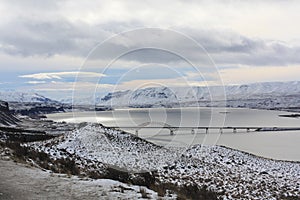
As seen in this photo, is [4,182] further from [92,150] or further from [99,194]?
[92,150]

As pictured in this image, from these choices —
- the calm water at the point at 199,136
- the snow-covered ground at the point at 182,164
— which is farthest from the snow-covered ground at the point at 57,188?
the calm water at the point at 199,136

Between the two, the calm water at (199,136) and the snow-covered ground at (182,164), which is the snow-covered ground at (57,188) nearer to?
the snow-covered ground at (182,164)

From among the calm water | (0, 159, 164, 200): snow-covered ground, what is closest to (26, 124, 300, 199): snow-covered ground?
the calm water

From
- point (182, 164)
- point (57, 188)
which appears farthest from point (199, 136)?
point (57, 188)

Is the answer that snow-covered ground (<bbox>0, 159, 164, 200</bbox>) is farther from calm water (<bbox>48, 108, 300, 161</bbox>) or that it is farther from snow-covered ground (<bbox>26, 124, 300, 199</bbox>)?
calm water (<bbox>48, 108, 300, 161</bbox>)

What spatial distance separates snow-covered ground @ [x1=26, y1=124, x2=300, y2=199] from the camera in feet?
71.0

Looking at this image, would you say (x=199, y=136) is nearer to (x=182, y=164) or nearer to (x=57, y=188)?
(x=182, y=164)

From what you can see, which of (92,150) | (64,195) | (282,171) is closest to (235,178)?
(282,171)

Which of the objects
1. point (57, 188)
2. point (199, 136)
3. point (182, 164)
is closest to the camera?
point (57, 188)

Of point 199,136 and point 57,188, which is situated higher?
point 57,188

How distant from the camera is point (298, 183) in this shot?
89.5ft

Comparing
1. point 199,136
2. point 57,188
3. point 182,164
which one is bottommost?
point 199,136

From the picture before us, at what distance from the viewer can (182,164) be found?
2955 cm

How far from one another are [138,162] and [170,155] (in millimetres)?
8057
